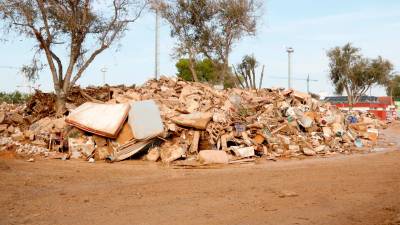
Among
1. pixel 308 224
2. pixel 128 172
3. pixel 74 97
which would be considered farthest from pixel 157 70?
pixel 308 224

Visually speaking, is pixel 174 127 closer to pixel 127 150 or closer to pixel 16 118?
pixel 127 150

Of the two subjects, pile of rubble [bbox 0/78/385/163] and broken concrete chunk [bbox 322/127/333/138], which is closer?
pile of rubble [bbox 0/78/385/163]

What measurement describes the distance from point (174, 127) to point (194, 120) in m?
0.67

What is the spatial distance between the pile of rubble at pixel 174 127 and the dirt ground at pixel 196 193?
3.11ft

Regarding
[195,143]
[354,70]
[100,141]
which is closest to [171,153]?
[195,143]

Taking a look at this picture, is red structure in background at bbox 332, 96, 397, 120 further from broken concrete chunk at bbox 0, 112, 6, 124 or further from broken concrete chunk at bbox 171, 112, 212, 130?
broken concrete chunk at bbox 0, 112, 6, 124

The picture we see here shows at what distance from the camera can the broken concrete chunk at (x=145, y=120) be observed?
14.1 m

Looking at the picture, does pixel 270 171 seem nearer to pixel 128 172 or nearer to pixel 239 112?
pixel 128 172

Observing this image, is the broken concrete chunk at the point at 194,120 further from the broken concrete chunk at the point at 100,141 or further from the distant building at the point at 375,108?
the distant building at the point at 375,108

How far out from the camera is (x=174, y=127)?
584 inches

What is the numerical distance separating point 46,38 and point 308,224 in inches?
524

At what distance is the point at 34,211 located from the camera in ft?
24.5

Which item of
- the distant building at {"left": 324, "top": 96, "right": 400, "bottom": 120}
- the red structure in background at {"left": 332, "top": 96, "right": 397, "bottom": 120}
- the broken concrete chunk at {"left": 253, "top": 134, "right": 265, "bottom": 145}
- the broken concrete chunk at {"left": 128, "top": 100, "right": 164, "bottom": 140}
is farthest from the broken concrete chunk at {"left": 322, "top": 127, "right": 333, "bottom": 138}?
→ the red structure in background at {"left": 332, "top": 96, "right": 397, "bottom": 120}

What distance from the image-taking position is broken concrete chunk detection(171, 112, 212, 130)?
14.9m
